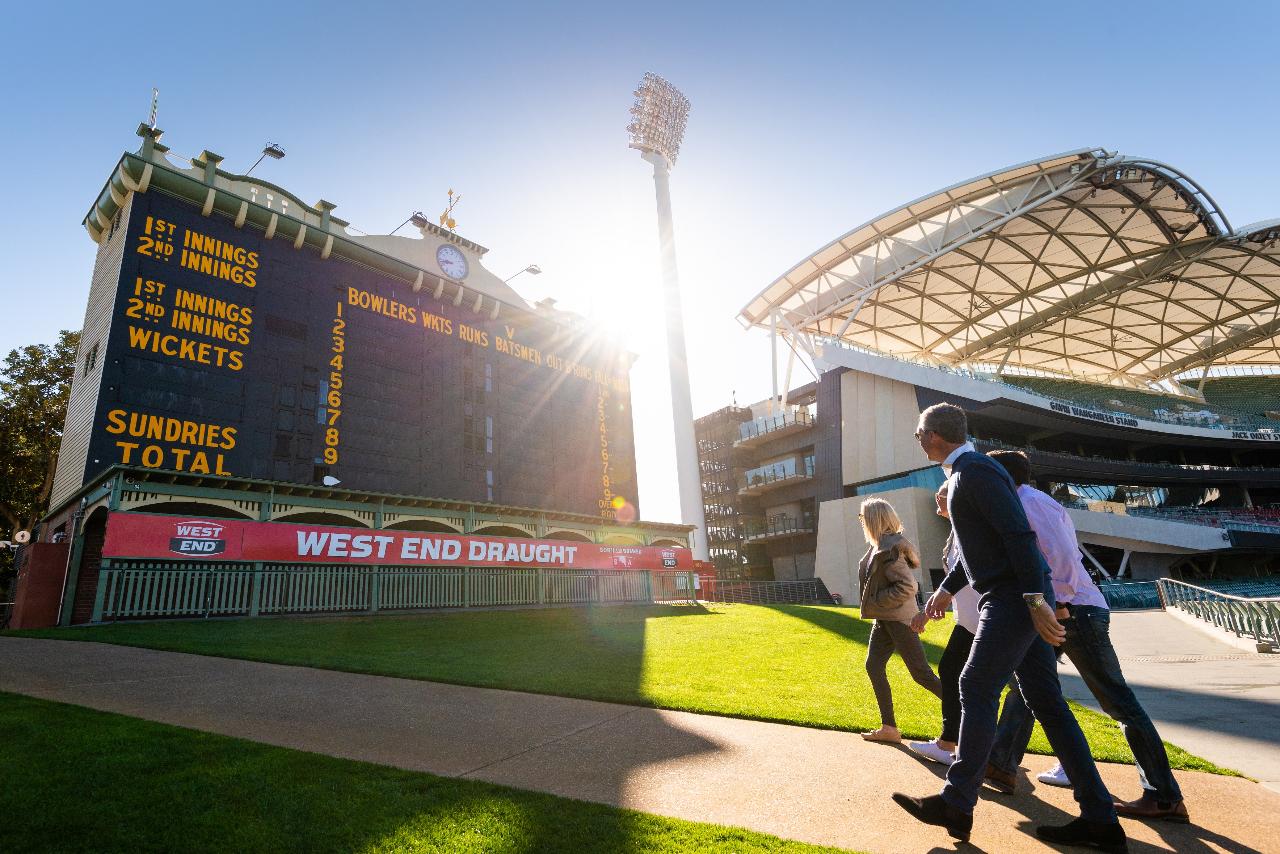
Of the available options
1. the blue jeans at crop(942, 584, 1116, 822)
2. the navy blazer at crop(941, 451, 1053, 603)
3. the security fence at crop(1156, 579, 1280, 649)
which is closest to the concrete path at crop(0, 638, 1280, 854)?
the blue jeans at crop(942, 584, 1116, 822)

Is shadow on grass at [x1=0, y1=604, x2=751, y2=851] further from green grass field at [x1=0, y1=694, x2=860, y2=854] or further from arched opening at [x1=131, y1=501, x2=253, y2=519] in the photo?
arched opening at [x1=131, y1=501, x2=253, y2=519]

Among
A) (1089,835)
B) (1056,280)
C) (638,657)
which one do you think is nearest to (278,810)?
(1089,835)

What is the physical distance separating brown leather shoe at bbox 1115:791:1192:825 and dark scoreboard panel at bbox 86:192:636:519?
19820 millimetres

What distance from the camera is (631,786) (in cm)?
347

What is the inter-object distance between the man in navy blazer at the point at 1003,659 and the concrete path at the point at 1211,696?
163cm

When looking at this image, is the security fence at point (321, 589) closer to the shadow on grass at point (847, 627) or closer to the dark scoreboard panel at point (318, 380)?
the dark scoreboard panel at point (318, 380)

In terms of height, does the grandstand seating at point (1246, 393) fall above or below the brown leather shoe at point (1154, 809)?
above

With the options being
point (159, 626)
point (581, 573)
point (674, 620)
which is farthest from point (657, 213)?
point (159, 626)

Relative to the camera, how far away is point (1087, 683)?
11.2ft

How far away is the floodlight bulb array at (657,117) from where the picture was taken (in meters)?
42.8

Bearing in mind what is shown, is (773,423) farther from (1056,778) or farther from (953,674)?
(1056,778)

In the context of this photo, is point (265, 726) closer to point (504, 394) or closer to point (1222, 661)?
point (1222, 661)

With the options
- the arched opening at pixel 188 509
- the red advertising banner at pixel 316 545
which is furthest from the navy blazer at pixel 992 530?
the arched opening at pixel 188 509

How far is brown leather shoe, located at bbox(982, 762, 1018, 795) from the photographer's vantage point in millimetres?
3561
